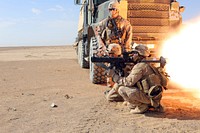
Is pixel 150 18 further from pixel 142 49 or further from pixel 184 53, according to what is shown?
pixel 142 49

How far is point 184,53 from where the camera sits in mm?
9289

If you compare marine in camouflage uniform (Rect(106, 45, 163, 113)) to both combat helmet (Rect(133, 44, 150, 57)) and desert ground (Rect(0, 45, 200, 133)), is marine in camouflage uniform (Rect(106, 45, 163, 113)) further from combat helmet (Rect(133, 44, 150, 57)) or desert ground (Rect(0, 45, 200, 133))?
desert ground (Rect(0, 45, 200, 133))

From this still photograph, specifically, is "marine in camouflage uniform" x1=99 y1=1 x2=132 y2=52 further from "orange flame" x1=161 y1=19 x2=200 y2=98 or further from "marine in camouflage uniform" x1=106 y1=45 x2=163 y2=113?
"marine in camouflage uniform" x1=106 y1=45 x2=163 y2=113

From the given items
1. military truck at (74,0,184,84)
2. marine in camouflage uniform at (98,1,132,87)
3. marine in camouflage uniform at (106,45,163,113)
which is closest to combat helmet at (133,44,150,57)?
marine in camouflage uniform at (106,45,163,113)

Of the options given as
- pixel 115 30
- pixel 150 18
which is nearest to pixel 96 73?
pixel 115 30

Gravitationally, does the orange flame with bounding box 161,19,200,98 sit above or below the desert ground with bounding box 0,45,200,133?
above

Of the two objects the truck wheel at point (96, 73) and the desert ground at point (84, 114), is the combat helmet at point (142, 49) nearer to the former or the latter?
the desert ground at point (84, 114)

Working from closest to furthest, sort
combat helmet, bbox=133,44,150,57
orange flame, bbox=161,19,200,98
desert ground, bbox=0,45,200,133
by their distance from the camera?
1. desert ground, bbox=0,45,200,133
2. combat helmet, bbox=133,44,150,57
3. orange flame, bbox=161,19,200,98

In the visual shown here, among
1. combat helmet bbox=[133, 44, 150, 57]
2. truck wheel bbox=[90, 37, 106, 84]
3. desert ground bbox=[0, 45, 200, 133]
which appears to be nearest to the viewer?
desert ground bbox=[0, 45, 200, 133]

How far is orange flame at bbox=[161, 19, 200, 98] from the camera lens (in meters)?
9.11

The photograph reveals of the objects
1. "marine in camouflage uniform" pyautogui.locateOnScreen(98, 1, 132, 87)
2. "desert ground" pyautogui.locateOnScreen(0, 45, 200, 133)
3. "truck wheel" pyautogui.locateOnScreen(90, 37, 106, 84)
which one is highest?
"marine in camouflage uniform" pyautogui.locateOnScreen(98, 1, 132, 87)

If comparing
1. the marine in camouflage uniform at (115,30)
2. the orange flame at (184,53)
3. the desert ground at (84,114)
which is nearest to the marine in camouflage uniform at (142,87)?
the desert ground at (84,114)

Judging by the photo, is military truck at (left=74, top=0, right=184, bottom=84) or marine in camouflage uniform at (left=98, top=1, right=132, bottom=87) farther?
military truck at (left=74, top=0, right=184, bottom=84)

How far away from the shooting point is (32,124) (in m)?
4.62
